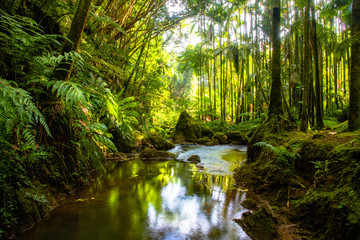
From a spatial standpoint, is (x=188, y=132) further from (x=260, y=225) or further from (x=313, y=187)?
(x=260, y=225)

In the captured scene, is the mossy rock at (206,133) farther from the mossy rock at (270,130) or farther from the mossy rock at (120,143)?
the mossy rock at (270,130)

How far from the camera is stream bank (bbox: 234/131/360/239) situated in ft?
6.67

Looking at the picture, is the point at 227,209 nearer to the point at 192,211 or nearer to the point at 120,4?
the point at 192,211

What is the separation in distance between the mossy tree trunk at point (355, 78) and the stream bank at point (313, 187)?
143cm

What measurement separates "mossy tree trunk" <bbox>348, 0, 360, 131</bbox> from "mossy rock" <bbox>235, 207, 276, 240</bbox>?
315 cm

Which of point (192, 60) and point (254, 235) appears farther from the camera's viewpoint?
point (192, 60)

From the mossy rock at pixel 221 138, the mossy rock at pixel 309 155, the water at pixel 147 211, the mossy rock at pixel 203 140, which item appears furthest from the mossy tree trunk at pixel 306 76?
the mossy rock at pixel 203 140

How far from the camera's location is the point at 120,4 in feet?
21.6

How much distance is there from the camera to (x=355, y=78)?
3965 millimetres

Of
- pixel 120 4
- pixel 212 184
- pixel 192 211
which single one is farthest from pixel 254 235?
pixel 120 4

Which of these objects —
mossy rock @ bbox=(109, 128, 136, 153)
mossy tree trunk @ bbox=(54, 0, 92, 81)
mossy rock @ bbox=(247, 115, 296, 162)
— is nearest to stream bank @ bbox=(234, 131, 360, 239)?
mossy rock @ bbox=(247, 115, 296, 162)

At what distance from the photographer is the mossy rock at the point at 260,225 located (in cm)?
228

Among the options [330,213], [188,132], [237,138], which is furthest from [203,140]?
[330,213]

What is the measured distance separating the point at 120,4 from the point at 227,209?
6.97 metres
